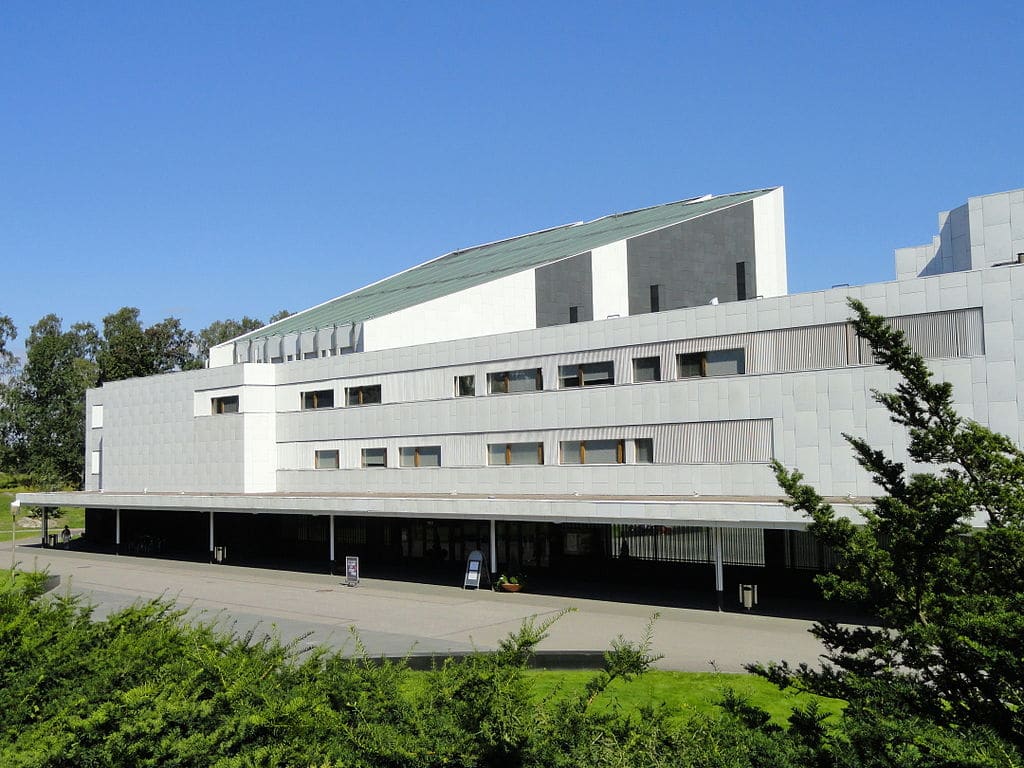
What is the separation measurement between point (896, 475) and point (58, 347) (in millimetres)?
108940

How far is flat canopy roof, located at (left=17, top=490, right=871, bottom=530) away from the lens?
25.8 metres

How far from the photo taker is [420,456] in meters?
39.5

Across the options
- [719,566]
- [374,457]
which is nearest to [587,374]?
[719,566]

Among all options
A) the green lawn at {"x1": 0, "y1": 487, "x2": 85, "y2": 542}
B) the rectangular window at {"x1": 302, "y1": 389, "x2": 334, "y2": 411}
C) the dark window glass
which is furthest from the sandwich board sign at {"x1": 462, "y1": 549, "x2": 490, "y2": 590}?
the green lawn at {"x1": 0, "y1": 487, "x2": 85, "y2": 542}

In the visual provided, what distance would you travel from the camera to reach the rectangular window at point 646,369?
32213 millimetres

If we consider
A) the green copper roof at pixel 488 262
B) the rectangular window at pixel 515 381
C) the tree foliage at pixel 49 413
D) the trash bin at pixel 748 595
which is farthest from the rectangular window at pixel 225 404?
the tree foliage at pixel 49 413

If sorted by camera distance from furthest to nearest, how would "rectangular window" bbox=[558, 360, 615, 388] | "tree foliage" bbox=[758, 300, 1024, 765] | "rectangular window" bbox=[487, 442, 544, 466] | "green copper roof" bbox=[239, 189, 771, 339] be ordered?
1. "green copper roof" bbox=[239, 189, 771, 339]
2. "rectangular window" bbox=[487, 442, 544, 466]
3. "rectangular window" bbox=[558, 360, 615, 388]
4. "tree foliage" bbox=[758, 300, 1024, 765]

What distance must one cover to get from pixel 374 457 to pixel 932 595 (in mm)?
35119

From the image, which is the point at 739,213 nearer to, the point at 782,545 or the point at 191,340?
the point at 782,545

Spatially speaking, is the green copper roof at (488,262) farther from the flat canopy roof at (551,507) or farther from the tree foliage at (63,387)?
the tree foliage at (63,387)

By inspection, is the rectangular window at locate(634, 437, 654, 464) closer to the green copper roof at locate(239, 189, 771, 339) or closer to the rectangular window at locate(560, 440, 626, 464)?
the rectangular window at locate(560, 440, 626, 464)

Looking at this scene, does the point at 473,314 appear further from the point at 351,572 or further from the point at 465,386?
the point at 351,572

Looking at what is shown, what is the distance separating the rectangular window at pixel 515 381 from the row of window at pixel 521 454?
6.56 feet

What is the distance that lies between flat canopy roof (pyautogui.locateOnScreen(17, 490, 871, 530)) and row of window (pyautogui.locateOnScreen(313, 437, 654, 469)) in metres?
1.41
